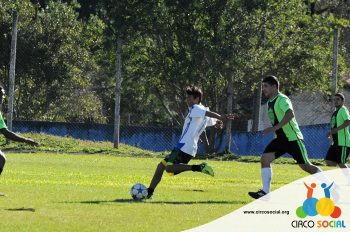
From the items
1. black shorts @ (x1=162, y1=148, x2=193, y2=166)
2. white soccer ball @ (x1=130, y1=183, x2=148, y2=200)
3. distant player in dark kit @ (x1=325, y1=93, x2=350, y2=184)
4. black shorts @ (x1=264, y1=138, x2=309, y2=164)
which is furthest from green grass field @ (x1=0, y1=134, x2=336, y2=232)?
distant player in dark kit @ (x1=325, y1=93, x2=350, y2=184)

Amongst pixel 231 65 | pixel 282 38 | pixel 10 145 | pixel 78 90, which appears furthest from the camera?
pixel 78 90

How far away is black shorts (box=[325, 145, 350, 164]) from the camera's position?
20.6 meters

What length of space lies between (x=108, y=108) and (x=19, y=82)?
12846mm

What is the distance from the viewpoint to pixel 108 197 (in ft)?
51.2

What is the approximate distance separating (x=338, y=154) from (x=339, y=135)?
414mm

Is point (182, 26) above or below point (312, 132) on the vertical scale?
above

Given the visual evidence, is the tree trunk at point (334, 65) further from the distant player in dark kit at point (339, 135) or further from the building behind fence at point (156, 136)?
the distant player in dark kit at point (339, 135)

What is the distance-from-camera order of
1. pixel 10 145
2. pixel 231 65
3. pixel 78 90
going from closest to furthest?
pixel 10 145 < pixel 231 65 < pixel 78 90

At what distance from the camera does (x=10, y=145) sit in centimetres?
3412

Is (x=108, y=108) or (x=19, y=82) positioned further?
(x=108, y=108)

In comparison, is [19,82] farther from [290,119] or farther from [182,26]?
[290,119]

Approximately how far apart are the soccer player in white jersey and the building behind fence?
23.9 metres

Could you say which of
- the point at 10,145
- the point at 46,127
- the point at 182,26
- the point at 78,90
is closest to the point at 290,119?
the point at 10,145

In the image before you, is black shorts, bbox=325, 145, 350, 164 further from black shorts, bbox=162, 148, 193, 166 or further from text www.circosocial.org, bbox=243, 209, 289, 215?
text www.circosocial.org, bbox=243, 209, 289, 215
